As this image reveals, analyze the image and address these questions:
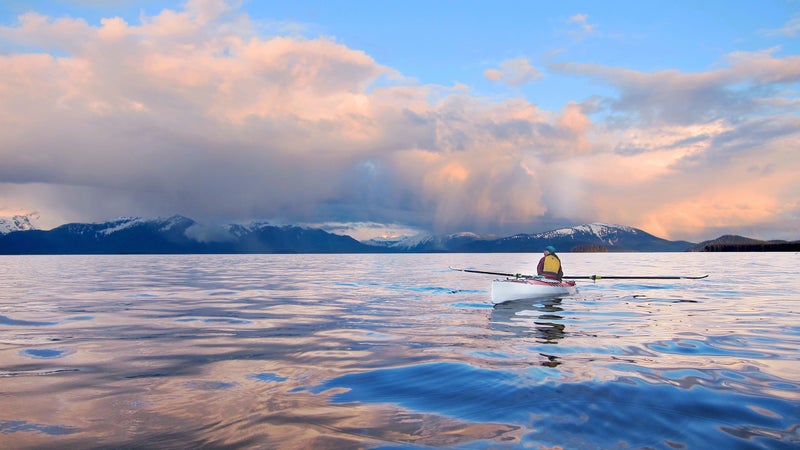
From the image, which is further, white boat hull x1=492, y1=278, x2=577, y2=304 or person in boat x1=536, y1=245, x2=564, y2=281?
person in boat x1=536, y1=245, x2=564, y2=281

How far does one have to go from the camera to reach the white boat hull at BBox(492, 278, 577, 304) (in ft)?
89.4

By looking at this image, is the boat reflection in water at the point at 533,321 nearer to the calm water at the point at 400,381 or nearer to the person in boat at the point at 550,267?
the calm water at the point at 400,381

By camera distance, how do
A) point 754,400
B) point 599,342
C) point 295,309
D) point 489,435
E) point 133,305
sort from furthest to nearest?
point 133,305 → point 295,309 → point 599,342 → point 754,400 → point 489,435

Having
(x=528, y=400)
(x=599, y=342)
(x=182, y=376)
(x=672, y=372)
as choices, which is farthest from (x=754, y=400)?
(x=182, y=376)

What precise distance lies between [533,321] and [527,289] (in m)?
7.54

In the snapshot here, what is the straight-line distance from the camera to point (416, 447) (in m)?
7.27

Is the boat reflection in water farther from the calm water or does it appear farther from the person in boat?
the person in boat

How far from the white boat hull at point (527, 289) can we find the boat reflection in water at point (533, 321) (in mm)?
392

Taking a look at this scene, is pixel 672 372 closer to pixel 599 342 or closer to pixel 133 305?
pixel 599 342

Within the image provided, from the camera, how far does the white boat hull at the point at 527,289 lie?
27.2m

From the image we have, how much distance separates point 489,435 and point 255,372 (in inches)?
249

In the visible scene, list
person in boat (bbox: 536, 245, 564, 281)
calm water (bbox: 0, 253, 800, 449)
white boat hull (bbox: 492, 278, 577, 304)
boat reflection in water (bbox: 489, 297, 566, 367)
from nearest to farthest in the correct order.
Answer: calm water (bbox: 0, 253, 800, 449)
boat reflection in water (bbox: 489, 297, 566, 367)
white boat hull (bbox: 492, 278, 577, 304)
person in boat (bbox: 536, 245, 564, 281)

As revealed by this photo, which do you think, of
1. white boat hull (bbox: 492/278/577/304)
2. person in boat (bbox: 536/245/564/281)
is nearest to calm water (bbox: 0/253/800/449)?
white boat hull (bbox: 492/278/577/304)

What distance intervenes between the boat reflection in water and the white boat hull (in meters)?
0.39
